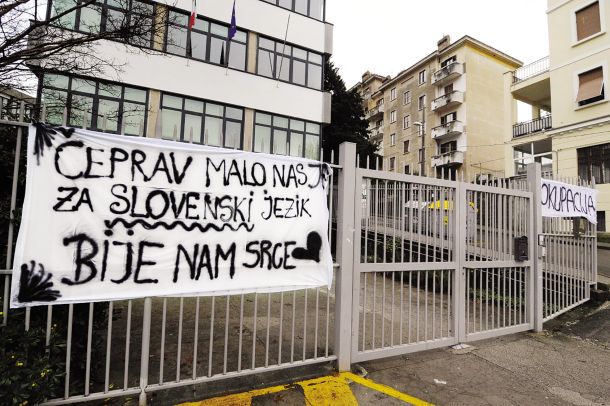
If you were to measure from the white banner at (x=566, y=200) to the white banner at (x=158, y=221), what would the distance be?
13.5 feet

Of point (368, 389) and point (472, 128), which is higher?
point (472, 128)

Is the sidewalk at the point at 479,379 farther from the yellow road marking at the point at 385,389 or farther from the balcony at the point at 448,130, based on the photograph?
the balcony at the point at 448,130

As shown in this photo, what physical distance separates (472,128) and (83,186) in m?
31.3

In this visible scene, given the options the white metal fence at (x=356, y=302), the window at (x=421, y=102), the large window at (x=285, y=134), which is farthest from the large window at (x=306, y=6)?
the window at (x=421, y=102)

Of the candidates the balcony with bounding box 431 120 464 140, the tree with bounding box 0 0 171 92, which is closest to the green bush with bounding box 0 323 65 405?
the tree with bounding box 0 0 171 92

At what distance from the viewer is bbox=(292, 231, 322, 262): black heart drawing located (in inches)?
137

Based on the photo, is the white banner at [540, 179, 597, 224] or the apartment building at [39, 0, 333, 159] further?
the apartment building at [39, 0, 333, 159]

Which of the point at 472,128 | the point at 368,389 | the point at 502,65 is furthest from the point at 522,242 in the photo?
the point at 502,65

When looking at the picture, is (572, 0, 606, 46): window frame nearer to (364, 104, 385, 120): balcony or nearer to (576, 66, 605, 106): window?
(576, 66, 605, 106): window

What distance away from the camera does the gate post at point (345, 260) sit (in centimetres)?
360

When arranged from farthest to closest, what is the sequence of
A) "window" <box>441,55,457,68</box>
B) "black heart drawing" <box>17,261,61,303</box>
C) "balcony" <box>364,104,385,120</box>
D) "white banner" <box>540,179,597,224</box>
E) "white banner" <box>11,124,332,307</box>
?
1. "balcony" <box>364,104,385,120</box>
2. "window" <box>441,55,457,68</box>
3. "white banner" <box>540,179,597,224</box>
4. "white banner" <box>11,124,332,307</box>
5. "black heart drawing" <box>17,261,61,303</box>

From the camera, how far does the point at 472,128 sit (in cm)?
2875

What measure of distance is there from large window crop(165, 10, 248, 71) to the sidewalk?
1370 cm

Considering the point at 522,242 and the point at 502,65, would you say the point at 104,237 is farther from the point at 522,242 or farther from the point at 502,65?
the point at 502,65
